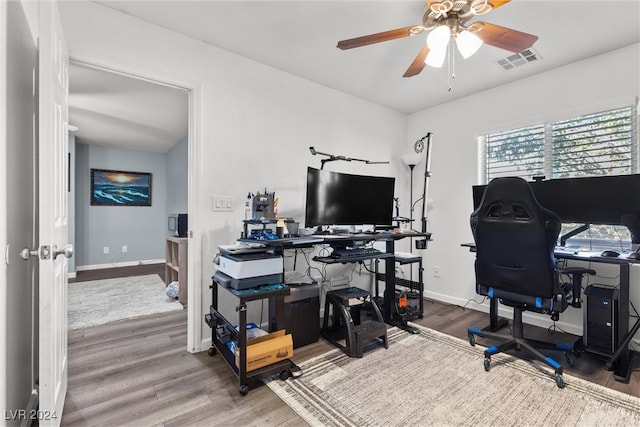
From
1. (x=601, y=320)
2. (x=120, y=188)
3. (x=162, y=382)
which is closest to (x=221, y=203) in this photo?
(x=162, y=382)

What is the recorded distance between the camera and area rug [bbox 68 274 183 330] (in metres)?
3.09

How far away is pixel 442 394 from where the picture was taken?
1803 mm

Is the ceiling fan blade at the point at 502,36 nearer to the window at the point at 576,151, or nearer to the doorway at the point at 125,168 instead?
the window at the point at 576,151

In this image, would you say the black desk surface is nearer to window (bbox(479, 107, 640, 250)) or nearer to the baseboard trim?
window (bbox(479, 107, 640, 250))

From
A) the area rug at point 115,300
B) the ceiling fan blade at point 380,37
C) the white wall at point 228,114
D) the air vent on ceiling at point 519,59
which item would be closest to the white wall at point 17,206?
the white wall at point 228,114

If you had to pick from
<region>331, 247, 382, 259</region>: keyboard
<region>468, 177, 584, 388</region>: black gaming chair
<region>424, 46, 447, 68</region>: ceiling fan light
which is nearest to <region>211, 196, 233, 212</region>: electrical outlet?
<region>331, 247, 382, 259</region>: keyboard

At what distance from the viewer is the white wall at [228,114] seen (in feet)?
6.64

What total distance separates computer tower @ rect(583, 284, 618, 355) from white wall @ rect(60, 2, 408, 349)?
2.35 m

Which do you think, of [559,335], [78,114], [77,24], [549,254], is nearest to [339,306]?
[549,254]

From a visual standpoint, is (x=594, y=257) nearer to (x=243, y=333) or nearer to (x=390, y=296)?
(x=390, y=296)

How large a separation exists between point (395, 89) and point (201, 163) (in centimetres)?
217

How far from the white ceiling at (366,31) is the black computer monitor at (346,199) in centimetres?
100

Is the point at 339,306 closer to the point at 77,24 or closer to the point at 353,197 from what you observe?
the point at 353,197

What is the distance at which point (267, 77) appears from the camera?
2.76 metres
